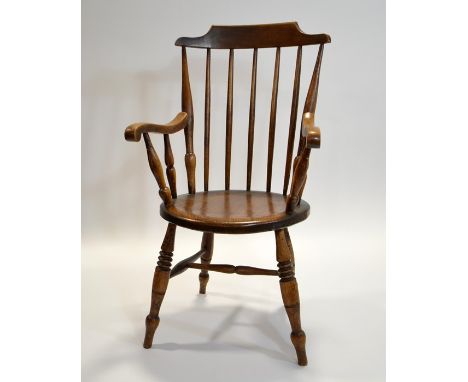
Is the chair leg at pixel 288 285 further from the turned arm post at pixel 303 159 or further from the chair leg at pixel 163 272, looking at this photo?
the chair leg at pixel 163 272

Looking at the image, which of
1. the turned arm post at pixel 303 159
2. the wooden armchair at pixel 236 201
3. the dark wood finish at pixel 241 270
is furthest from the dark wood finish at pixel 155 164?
the turned arm post at pixel 303 159

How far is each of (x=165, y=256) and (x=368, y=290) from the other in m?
0.97

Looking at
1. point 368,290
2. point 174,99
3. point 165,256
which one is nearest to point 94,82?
point 174,99

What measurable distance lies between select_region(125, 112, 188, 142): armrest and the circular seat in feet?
0.83

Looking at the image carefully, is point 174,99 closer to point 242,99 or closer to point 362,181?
point 242,99

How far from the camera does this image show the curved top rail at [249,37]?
191cm

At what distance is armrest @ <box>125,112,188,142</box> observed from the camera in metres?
1.46

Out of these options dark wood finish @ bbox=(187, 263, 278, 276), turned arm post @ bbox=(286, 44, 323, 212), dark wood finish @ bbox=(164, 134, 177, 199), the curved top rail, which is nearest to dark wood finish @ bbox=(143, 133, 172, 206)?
dark wood finish @ bbox=(164, 134, 177, 199)

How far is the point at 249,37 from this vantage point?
1.96 meters

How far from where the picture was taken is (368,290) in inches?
84.7

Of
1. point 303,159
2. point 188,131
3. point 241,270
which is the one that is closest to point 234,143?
point 188,131

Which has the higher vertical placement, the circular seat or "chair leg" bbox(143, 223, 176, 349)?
the circular seat

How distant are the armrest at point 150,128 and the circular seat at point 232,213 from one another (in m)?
0.25

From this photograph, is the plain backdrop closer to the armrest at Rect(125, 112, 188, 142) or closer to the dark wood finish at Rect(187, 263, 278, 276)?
the dark wood finish at Rect(187, 263, 278, 276)
